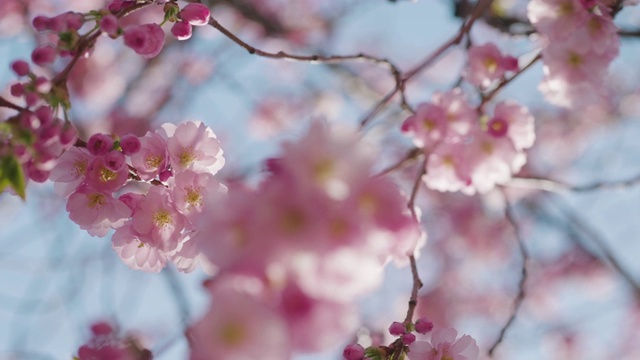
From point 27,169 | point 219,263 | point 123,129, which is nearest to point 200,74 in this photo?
point 123,129

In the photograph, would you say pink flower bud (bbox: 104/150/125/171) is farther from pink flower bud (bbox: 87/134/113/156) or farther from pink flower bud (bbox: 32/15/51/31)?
pink flower bud (bbox: 32/15/51/31)

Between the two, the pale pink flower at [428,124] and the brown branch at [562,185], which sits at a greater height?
the pale pink flower at [428,124]

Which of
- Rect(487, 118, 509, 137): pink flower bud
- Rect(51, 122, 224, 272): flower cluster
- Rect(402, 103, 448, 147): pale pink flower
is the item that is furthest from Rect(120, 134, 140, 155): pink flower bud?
Rect(487, 118, 509, 137): pink flower bud

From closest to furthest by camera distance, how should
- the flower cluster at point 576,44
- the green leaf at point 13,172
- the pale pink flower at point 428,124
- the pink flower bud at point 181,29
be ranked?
1. the green leaf at point 13,172
2. the pink flower bud at point 181,29
3. the flower cluster at point 576,44
4. the pale pink flower at point 428,124

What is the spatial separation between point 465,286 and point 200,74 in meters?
3.60

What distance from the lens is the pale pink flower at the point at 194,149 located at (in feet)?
4.83

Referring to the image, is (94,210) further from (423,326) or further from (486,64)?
(486,64)

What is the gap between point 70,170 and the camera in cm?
143

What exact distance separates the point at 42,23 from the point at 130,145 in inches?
11.5

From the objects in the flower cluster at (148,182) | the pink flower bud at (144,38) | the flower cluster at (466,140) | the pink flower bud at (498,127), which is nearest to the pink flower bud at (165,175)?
the flower cluster at (148,182)

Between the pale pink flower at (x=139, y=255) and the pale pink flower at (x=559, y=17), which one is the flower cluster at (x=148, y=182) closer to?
the pale pink flower at (x=139, y=255)

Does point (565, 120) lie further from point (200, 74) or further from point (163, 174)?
point (163, 174)

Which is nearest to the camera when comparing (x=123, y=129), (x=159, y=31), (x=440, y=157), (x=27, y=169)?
(x=27, y=169)

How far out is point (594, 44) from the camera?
6.09ft
